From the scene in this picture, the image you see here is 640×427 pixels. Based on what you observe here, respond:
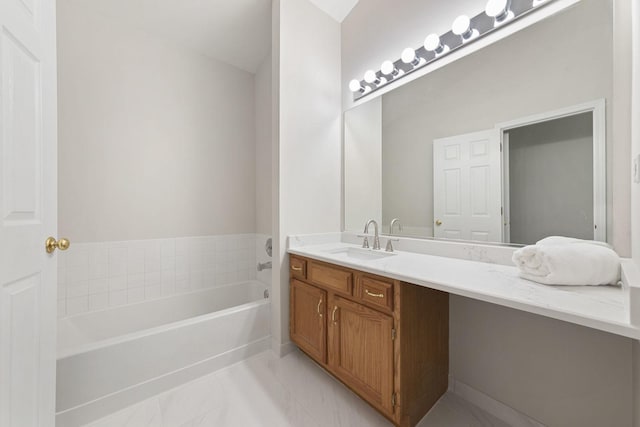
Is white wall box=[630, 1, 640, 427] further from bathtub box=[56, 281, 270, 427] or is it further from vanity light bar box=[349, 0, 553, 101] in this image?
bathtub box=[56, 281, 270, 427]

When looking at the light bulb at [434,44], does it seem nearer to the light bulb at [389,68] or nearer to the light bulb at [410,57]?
the light bulb at [410,57]

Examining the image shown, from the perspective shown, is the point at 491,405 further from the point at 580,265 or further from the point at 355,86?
the point at 355,86

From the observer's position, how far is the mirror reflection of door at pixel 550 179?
3.52 feet

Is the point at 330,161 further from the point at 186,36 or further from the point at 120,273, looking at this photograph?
the point at 120,273

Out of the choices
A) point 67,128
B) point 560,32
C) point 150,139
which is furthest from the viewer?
point 150,139

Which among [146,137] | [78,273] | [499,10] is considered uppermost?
[499,10]

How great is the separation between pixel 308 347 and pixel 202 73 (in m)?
2.74

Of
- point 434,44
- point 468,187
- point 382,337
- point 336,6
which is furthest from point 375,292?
point 336,6

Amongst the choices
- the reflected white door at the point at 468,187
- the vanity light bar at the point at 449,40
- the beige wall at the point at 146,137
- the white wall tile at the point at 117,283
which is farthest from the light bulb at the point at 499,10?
the white wall tile at the point at 117,283

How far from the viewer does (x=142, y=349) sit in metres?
1.48

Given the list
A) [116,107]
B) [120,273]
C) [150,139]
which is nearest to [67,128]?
[116,107]

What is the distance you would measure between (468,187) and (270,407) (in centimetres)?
172

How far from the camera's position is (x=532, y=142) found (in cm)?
121

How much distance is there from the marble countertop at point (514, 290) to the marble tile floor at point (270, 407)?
812 mm
